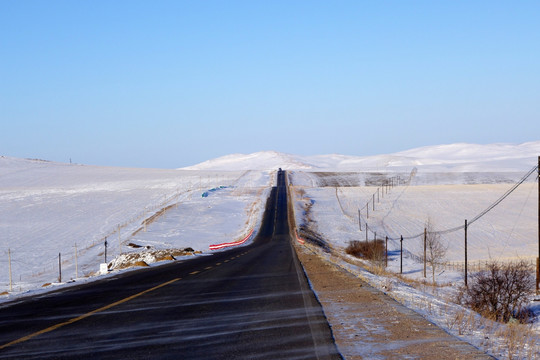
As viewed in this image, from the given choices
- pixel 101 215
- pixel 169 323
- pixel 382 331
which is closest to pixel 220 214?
pixel 101 215

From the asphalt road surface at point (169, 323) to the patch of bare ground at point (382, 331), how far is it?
320 mm

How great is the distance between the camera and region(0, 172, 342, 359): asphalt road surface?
7574 mm

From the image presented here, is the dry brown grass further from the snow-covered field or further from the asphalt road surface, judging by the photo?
the asphalt road surface

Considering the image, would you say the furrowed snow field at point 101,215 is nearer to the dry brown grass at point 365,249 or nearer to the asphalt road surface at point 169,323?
the dry brown grass at point 365,249

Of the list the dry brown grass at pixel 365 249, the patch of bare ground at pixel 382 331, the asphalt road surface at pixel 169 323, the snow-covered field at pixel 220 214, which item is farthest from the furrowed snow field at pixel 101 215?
the patch of bare ground at pixel 382 331

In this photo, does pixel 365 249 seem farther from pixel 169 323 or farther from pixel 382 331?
pixel 169 323

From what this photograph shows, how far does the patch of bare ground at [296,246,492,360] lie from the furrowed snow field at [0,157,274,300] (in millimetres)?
27200

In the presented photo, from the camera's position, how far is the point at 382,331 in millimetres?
9188

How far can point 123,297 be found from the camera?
13453 mm

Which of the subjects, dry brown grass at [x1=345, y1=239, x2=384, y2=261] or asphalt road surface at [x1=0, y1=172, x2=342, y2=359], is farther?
dry brown grass at [x1=345, y1=239, x2=384, y2=261]

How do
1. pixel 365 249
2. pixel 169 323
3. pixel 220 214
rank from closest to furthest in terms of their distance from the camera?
1. pixel 169 323
2. pixel 365 249
3. pixel 220 214

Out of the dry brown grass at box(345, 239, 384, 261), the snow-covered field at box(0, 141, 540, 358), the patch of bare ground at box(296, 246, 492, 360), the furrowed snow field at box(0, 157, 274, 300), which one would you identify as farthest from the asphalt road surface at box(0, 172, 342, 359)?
the dry brown grass at box(345, 239, 384, 261)

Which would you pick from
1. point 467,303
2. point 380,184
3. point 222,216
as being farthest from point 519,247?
point 380,184

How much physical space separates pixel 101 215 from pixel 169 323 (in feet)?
254
